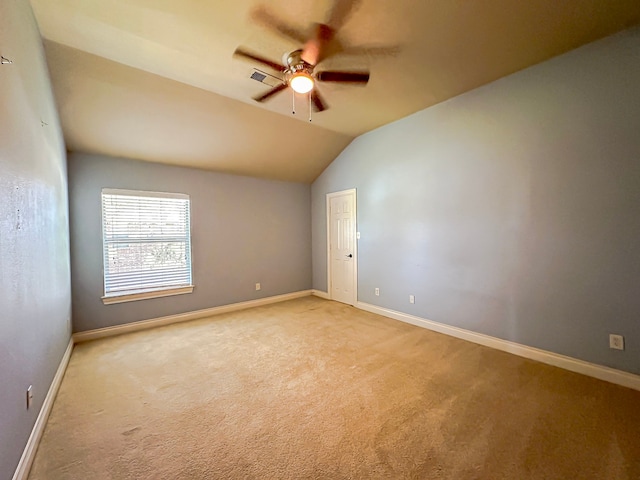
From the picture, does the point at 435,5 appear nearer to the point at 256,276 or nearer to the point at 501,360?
the point at 501,360

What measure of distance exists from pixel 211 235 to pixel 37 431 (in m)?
3.11

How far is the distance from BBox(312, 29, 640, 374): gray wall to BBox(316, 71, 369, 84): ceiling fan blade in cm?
176

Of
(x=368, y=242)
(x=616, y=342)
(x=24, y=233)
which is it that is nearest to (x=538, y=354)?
(x=616, y=342)

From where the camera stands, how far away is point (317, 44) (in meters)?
2.31

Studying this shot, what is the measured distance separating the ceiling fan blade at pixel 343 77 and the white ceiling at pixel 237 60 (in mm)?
323

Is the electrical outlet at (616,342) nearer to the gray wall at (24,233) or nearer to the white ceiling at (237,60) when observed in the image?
the white ceiling at (237,60)

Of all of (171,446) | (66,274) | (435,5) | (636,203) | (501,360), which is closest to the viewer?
(171,446)

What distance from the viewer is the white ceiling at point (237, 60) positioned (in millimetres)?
2004

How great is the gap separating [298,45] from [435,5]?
111 cm

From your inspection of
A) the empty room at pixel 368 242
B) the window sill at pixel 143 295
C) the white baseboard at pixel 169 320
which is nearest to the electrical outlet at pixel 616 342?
the empty room at pixel 368 242

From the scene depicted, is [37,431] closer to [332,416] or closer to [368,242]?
[332,416]

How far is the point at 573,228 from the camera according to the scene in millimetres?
2551

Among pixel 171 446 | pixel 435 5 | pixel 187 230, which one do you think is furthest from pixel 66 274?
pixel 435 5

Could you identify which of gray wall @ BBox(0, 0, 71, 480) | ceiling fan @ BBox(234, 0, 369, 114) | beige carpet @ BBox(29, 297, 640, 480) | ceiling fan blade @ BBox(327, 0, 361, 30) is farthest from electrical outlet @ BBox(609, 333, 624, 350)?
gray wall @ BBox(0, 0, 71, 480)
